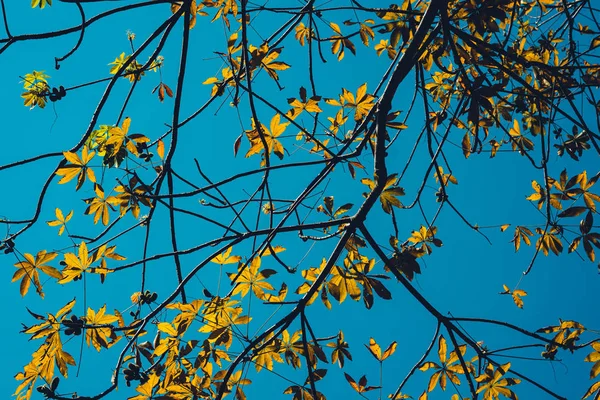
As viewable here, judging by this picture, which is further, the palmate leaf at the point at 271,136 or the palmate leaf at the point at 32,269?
the palmate leaf at the point at 271,136

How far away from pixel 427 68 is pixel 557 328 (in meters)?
1.52

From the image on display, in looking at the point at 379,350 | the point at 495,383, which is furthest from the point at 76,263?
the point at 495,383

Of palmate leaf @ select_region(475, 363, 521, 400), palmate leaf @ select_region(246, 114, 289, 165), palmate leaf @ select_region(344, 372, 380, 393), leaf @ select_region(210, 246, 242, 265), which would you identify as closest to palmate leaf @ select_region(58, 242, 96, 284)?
leaf @ select_region(210, 246, 242, 265)

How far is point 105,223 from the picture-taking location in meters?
2.27

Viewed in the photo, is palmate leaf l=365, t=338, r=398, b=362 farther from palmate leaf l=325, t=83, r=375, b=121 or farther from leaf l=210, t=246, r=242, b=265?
palmate leaf l=325, t=83, r=375, b=121

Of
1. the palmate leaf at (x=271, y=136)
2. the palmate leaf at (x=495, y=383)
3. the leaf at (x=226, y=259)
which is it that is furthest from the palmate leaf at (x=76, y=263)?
the palmate leaf at (x=495, y=383)

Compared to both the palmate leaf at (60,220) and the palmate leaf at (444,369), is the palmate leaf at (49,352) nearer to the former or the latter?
the palmate leaf at (60,220)

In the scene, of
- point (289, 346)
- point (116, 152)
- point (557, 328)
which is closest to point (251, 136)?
point (116, 152)

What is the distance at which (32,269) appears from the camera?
2.08 metres

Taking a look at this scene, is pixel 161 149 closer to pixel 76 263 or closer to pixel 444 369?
pixel 76 263

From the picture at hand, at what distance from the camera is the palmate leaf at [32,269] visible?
206 centimetres

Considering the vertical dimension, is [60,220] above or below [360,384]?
above

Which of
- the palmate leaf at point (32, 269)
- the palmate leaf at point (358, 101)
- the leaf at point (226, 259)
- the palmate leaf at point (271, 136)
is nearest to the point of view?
the palmate leaf at point (32, 269)

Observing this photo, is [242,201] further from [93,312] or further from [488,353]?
[488,353]
